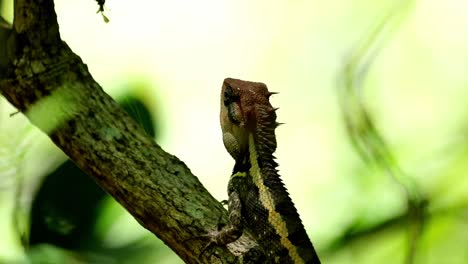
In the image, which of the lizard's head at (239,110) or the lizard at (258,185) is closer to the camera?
the lizard at (258,185)

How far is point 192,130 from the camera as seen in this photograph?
3.04 m

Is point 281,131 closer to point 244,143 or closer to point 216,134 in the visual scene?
point 216,134

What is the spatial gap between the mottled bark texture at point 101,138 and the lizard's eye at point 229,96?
438 millimetres

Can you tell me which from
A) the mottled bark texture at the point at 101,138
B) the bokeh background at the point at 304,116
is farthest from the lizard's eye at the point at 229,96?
the mottled bark texture at the point at 101,138

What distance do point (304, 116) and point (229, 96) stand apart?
66 cm

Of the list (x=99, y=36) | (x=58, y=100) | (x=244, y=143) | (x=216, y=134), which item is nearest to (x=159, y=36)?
(x=99, y=36)

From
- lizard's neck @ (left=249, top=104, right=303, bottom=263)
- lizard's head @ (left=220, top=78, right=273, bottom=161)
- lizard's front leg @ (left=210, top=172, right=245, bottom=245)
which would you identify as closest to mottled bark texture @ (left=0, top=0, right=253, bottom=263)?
lizard's front leg @ (left=210, top=172, right=245, bottom=245)

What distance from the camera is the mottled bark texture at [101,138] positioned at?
1.74 meters

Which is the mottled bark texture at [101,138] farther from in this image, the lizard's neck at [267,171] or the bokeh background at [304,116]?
the lizard's neck at [267,171]

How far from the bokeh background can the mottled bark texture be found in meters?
0.05

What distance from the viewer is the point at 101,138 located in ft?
6.10

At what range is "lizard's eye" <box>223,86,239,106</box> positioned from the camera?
7.80 ft

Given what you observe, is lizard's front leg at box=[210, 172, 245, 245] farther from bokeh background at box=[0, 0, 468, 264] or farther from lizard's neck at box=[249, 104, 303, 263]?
bokeh background at box=[0, 0, 468, 264]

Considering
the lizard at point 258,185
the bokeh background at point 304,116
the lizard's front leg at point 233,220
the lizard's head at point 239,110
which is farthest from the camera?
the lizard's head at point 239,110
